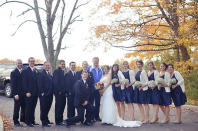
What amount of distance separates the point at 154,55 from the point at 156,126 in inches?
316

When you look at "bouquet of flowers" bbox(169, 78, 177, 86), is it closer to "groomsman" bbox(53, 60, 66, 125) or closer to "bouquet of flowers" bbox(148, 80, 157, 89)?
"bouquet of flowers" bbox(148, 80, 157, 89)

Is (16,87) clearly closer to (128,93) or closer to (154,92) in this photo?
(128,93)

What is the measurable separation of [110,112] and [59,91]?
1.80 metres

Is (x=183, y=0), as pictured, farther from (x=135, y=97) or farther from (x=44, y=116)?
(x=44, y=116)

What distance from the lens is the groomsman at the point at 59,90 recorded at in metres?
8.52

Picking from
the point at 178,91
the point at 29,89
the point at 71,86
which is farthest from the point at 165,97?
the point at 29,89

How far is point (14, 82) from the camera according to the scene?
26.7 feet

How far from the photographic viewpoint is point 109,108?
8.70 meters

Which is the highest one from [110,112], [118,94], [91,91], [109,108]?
[91,91]

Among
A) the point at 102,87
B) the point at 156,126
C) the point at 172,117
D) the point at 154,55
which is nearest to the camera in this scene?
the point at 156,126

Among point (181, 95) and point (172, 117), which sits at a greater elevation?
point (181, 95)

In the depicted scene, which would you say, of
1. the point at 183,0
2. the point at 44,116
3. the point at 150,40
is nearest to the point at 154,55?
the point at 150,40

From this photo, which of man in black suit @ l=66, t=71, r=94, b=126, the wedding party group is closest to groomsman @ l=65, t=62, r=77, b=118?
the wedding party group

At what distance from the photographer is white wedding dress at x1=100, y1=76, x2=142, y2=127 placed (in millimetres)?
8332
